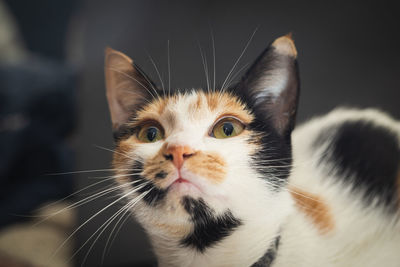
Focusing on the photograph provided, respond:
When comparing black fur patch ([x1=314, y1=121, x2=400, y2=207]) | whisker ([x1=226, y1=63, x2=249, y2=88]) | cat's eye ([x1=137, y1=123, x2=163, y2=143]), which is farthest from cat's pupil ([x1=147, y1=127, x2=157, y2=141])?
black fur patch ([x1=314, y1=121, x2=400, y2=207])

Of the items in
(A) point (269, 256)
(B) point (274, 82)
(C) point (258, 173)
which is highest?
(B) point (274, 82)

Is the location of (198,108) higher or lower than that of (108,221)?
higher

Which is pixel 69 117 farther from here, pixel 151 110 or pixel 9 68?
pixel 151 110

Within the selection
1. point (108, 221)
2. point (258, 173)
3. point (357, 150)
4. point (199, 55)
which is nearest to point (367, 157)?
point (357, 150)

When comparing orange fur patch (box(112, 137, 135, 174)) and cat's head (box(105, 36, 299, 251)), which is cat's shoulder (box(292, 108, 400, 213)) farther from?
orange fur patch (box(112, 137, 135, 174))

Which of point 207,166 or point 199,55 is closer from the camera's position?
point 207,166

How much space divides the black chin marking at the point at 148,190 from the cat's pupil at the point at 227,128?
0.35ft

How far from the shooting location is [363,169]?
0.45 metres

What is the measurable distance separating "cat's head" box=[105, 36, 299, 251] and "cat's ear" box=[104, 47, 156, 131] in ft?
0.04

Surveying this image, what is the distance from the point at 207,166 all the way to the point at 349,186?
0.73 ft

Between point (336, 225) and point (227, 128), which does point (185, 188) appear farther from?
point (336, 225)

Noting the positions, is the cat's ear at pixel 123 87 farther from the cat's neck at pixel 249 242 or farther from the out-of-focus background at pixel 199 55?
the cat's neck at pixel 249 242

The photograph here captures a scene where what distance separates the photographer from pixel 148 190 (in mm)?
391

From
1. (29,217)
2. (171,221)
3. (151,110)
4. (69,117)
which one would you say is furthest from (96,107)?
(69,117)
